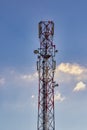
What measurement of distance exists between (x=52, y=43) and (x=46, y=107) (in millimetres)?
12041

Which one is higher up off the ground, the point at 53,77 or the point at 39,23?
the point at 39,23

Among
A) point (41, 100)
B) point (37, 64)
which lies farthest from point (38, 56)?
point (41, 100)

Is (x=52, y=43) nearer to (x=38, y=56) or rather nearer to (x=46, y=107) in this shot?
(x=38, y=56)

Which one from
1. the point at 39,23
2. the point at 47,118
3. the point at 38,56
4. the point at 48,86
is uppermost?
the point at 39,23

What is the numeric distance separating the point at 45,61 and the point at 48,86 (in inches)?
188

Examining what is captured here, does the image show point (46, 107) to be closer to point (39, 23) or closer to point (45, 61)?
point (45, 61)

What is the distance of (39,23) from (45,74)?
9440 mm

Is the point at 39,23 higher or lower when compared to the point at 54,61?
higher

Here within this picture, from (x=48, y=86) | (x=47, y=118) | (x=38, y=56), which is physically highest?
(x=38, y=56)

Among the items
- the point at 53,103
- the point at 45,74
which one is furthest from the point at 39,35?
the point at 53,103

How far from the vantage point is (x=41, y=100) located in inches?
3073

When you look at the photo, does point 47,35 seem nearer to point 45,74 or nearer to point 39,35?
point 39,35

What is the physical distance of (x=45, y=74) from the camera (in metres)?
79.4

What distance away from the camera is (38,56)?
7988 cm
